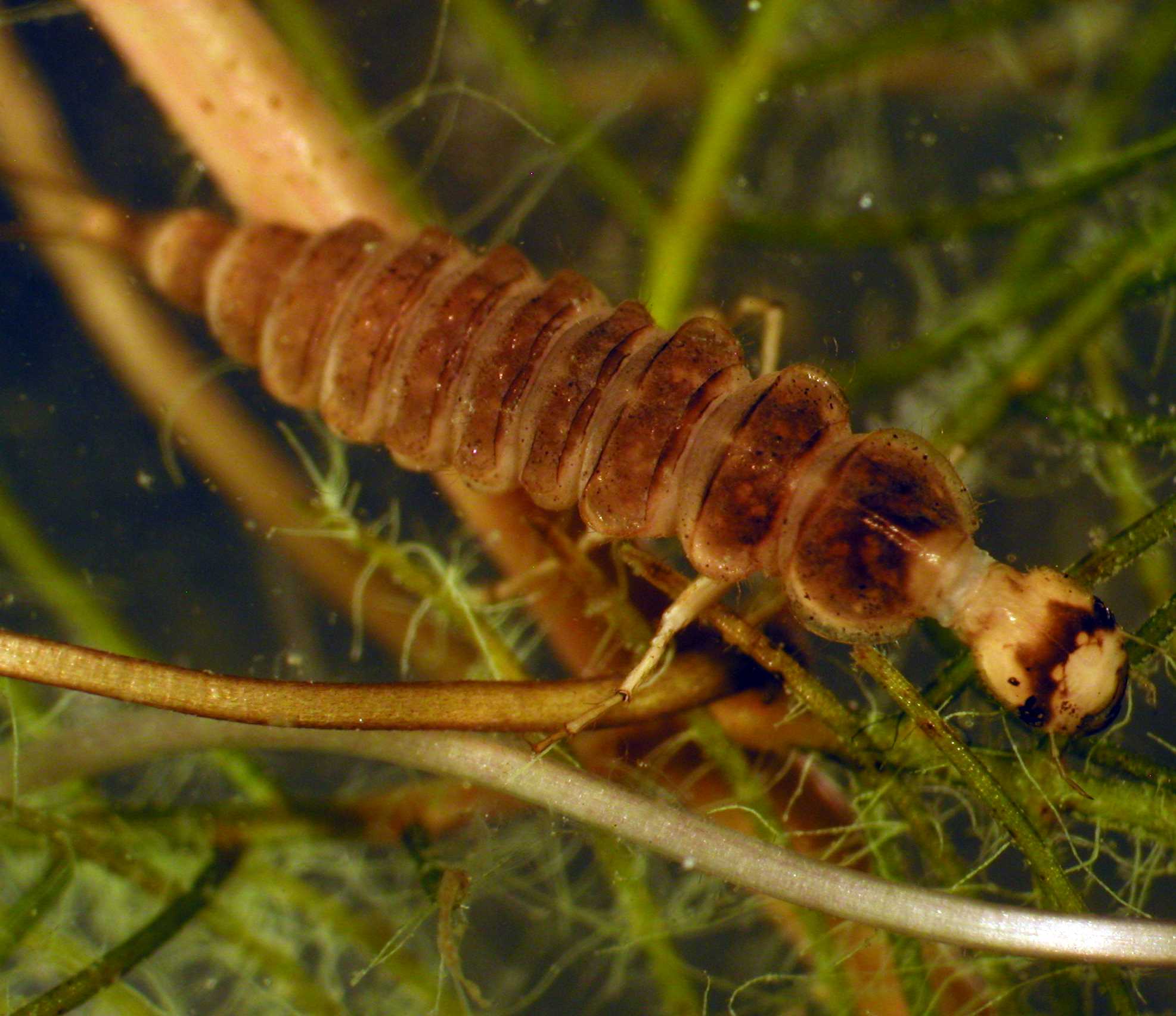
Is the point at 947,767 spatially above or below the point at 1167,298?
below

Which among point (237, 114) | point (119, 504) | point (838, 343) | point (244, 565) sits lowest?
point (244, 565)

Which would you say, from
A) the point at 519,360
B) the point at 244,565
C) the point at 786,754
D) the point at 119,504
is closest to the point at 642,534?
the point at 519,360

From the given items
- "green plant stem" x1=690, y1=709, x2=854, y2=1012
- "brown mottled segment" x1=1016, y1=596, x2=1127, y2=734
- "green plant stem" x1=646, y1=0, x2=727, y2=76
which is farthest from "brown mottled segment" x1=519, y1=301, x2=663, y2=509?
"green plant stem" x1=646, y1=0, x2=727, y2=76

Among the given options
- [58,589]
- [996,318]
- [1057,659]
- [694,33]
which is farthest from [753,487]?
[58,589]

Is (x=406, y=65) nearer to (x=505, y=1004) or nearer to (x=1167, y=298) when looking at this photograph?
(x=1167, y=298)

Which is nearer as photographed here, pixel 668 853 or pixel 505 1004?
pixel 668 853

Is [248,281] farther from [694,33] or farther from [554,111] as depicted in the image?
[694,33]

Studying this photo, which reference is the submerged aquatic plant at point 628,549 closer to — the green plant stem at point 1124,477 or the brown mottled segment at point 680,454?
the green plant stem at point 1124,477
